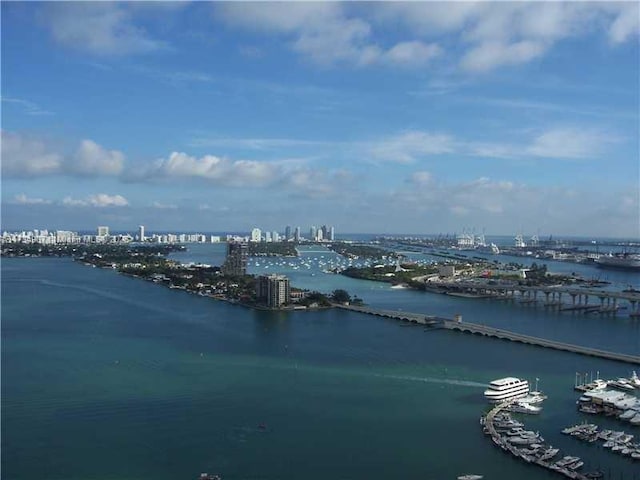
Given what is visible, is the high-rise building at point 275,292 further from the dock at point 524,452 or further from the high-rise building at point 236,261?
the dock at point 524,452

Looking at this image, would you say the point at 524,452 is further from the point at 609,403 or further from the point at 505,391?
the point at 609,403

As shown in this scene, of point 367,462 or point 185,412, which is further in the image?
point 185,412

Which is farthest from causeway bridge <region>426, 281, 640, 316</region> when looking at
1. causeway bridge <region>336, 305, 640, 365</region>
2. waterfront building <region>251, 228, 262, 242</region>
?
waterfront building <region>251, 228, 262, 242</region>

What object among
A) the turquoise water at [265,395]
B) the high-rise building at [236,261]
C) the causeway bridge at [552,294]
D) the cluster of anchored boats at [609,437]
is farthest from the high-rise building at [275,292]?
the cluster of anchored boats at [609,437]

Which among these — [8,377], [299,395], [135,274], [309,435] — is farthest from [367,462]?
[135,274]

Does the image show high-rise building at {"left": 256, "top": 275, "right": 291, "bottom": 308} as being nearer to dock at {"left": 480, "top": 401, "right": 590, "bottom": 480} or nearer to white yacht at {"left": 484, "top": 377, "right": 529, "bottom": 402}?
white yacht at {"left": 484, "top": 377, "right": 529, "bottom": 402}

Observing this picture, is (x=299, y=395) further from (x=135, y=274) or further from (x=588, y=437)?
(x=135, y=274)
